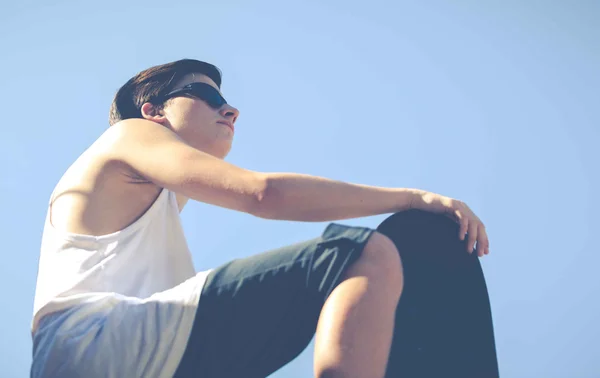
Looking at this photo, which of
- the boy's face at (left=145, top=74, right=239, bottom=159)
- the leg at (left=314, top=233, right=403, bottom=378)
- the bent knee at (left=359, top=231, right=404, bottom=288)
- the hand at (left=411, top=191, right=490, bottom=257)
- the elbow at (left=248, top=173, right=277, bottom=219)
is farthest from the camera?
the boy's face at (left=145, top=74, right=239, bottom=159)

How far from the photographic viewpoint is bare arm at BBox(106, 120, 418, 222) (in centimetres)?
226

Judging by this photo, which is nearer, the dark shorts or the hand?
the dark shorts

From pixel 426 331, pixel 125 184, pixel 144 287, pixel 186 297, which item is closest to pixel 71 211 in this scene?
pixel 125 184

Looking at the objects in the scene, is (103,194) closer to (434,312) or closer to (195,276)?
(195,276)

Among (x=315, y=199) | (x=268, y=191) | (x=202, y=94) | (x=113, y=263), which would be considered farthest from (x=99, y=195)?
(x=202, y=94)

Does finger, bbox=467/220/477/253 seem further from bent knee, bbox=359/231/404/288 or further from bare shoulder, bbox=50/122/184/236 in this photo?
bare shoulder, bbox=50/122/184/236

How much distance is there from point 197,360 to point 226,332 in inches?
4.5

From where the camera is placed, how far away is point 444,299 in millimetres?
2332

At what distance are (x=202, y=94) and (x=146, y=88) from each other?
10.3 inches

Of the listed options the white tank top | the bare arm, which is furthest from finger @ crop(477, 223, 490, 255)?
the white tank top

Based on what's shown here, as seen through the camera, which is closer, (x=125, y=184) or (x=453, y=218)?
(x=453, y=218)

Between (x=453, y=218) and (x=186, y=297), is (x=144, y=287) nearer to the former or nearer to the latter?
(x=186, y=297)

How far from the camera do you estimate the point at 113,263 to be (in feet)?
7.77

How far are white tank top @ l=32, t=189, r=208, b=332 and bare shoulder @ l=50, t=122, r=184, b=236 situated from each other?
1.7 inches
